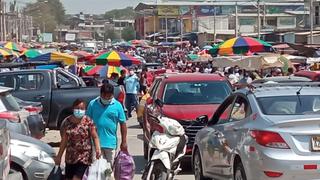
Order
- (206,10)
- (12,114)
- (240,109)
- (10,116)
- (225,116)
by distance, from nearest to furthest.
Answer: (240,109)
(225,116)
(10,116)
(12,114)
(206,10)

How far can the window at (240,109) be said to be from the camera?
9.69 metres

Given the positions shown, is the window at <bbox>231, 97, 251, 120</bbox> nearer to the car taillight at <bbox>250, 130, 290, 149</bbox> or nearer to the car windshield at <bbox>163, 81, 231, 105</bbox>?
the car taillight at <bbox>250, 130, 290, 149</bbox>

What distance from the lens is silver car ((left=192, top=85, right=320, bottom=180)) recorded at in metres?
8.59

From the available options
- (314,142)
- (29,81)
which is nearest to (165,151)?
(314,142)

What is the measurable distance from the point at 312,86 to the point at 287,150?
6.12 feet

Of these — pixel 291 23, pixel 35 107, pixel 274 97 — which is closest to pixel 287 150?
pixel 274 97

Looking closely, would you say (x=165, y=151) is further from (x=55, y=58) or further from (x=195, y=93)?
(x=55, y=58)

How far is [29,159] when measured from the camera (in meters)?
9.73

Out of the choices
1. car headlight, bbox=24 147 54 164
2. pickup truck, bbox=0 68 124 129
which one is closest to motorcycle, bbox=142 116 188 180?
car headlight, bbox=24 147 54 164

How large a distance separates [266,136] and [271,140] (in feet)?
0.24

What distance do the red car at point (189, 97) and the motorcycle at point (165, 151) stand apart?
1627mm

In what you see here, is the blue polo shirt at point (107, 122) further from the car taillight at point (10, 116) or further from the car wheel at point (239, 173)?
the car taillight at point (10, 116)

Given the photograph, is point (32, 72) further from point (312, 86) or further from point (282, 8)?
point (282, 8)

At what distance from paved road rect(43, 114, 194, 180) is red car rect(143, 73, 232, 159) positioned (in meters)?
0.41
